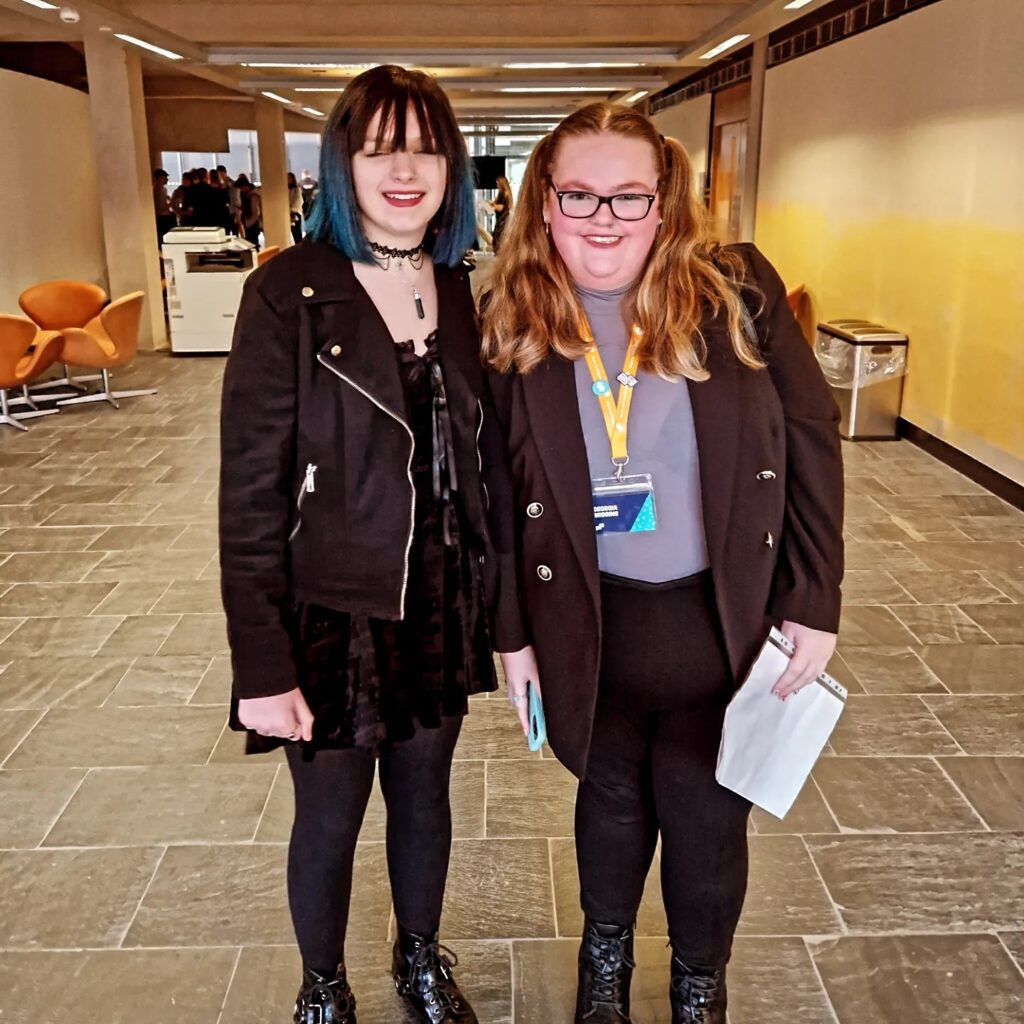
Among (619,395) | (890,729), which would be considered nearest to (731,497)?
(619,395)

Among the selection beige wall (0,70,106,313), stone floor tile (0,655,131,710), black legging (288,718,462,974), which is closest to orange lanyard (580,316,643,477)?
black legging (288,718,462,974)

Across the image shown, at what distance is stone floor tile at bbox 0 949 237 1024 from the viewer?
2.08m

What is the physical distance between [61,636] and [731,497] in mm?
3250

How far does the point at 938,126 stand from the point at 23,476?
6235 millimetres

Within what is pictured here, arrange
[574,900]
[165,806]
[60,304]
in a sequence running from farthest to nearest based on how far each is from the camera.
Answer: [60,304], [165,806], [574,900]

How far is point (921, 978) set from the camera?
7.12ft

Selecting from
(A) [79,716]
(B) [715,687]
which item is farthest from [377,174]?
(A) [79,716]

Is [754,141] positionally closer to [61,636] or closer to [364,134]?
[61,636]

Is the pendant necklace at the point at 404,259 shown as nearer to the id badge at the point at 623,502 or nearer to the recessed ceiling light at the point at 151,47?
the id badge at the point at 623,502

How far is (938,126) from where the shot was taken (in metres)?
Answer: 6.55

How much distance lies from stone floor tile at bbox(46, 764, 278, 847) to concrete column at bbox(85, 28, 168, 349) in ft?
30.8

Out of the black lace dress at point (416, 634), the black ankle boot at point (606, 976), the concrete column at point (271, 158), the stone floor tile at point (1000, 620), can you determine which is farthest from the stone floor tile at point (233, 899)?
the concrete column at point (271, 158)

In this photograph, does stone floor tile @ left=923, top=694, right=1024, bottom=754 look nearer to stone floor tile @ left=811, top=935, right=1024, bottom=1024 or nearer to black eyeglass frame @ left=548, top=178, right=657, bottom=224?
stone floor tile @ left=811, top=935, right=1024, bottom=1024

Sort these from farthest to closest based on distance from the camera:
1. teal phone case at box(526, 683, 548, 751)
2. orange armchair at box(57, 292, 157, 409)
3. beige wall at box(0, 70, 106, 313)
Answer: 1. beige wall at box(0, 70, 106, 313)
2. orange armchair at box(57, 292, 157, 409)
3. teal phone case at box(526, 683, 548, 751)
